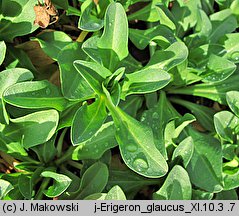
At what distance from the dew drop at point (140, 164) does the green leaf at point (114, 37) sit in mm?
398

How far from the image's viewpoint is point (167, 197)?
2018mm

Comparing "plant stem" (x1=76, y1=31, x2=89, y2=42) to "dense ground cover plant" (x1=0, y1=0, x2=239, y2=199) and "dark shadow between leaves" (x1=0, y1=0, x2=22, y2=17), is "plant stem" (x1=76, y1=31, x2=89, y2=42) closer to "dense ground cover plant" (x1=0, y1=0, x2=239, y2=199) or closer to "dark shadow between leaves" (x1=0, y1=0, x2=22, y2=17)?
"dense ground cover plant" (x1=0, y1=0, x2=239, y2=199)

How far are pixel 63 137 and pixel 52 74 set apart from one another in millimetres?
293

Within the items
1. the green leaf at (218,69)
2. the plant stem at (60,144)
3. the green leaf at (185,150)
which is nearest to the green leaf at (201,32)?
the green leaf at (218,69)

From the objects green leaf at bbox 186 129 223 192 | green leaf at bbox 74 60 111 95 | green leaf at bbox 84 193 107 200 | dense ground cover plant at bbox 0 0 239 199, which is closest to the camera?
green leaf at bbox 74 60 111 95

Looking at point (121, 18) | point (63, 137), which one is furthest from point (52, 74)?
point (121, 18)

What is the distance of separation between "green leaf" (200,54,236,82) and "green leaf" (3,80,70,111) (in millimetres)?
681

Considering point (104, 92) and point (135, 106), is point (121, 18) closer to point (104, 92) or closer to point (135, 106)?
point (104, 92)

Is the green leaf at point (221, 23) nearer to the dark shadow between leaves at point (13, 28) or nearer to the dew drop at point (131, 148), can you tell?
the dew drop at point (131, 148)

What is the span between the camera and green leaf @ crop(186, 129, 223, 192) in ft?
6.89

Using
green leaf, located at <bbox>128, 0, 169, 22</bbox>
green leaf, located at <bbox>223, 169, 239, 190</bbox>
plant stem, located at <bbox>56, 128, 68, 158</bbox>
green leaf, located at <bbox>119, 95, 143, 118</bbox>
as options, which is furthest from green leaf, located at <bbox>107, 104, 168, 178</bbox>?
green leaf, located at <bbox>128, 0, 169, 22</bbox>

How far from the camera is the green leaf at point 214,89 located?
7.61 feet

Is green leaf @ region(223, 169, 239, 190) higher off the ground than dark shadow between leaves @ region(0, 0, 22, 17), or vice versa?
dark shadow between leaves @ region(0, 0, 22, 17)

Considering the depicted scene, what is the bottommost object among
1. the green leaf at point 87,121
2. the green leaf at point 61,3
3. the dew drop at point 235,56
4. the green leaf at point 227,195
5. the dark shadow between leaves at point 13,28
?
the green leaf at point 227,195
